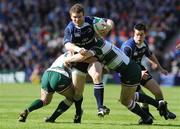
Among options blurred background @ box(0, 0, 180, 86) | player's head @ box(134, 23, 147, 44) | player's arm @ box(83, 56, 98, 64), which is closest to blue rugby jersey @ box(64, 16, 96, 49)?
player's arm @ box(83, 56, 98, 64)

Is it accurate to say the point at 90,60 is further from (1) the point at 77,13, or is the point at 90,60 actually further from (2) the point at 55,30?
(2) the point at 55,30

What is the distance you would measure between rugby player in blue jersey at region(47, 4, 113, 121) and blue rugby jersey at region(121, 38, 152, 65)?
1032 millimetres

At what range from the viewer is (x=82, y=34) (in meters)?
12.0

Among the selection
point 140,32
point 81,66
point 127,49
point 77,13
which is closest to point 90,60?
point 81,66

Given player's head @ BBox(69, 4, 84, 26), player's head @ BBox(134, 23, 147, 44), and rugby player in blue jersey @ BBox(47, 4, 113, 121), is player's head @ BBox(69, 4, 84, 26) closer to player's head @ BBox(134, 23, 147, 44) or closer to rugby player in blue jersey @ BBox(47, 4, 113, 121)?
rugby player in blue jersey @ BBox(47, 4, 113, 121)

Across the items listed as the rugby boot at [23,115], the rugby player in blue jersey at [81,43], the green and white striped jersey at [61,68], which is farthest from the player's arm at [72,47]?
the rugby boot at [23,115]

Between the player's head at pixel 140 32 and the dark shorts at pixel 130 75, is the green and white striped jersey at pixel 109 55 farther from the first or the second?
the player's head at pixel 140 32

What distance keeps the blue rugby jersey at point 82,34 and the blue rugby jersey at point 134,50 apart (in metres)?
1.09

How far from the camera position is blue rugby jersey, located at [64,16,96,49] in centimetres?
Answer: 1192

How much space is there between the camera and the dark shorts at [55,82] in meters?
11.9

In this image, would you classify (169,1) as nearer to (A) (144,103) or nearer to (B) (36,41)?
(B) (36,41)

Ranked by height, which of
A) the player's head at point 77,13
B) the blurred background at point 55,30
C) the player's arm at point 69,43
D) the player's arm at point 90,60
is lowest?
the blurred background at point 55,30

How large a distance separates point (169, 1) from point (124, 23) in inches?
128

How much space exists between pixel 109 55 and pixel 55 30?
27.2 meters
